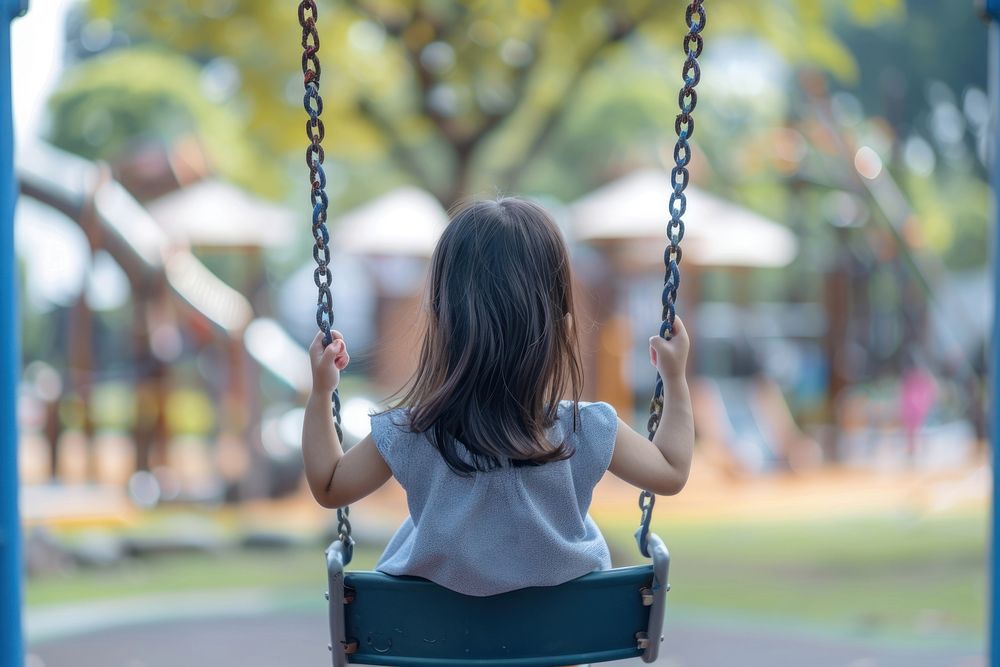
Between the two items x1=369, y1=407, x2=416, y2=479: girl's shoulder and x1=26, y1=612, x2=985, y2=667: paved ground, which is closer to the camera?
x1=369, y1=407, x2=416, y2=479: girl's shoulder

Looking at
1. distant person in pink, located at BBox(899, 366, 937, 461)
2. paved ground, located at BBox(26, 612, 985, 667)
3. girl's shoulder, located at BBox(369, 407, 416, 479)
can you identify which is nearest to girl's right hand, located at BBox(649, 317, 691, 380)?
girl's shoulder, located at BBox(369, 407, 416, 479)

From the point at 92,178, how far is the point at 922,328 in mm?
7944

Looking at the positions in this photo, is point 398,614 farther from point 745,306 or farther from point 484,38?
point 745,306

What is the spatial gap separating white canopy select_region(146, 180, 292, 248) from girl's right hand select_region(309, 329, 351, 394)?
22.9ft

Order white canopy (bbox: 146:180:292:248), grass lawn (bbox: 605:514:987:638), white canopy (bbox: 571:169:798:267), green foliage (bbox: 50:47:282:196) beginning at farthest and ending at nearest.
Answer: green foliage (bbox: 50:47:282:196), white canopy (bbox: 571:169:798:267), white canopy (bbox: 146:180:292:248), grass lawn (bbox: 605:514:987:638)

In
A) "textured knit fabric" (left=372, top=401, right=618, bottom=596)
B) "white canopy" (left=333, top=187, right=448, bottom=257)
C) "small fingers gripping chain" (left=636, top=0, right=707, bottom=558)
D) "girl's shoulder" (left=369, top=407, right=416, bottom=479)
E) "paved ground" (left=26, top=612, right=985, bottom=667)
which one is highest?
"white canopy" (left=333, top=187, right=448, bottom=257)

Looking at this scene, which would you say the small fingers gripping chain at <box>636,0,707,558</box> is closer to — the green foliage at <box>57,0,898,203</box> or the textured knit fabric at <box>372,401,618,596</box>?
the textured knit fabric at <box>372,401,618,596</box>

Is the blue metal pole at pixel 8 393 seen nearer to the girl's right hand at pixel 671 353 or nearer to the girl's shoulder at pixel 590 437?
the girl's shoulder at pixel 590 437

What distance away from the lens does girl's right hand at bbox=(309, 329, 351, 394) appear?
1648 mm

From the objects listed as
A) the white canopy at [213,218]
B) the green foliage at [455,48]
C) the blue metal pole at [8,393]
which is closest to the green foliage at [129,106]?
the white canopy at [213,218]

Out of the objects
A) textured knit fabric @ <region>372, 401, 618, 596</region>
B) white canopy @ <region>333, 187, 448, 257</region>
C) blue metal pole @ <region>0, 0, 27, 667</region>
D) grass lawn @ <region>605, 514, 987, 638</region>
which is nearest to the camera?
textured knit fabric @ <region>372, 401, 618, 596</region>

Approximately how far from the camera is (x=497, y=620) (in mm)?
1546

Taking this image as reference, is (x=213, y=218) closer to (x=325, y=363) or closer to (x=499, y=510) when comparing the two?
(x=325, y=363)

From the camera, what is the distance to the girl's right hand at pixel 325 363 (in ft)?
5.41
